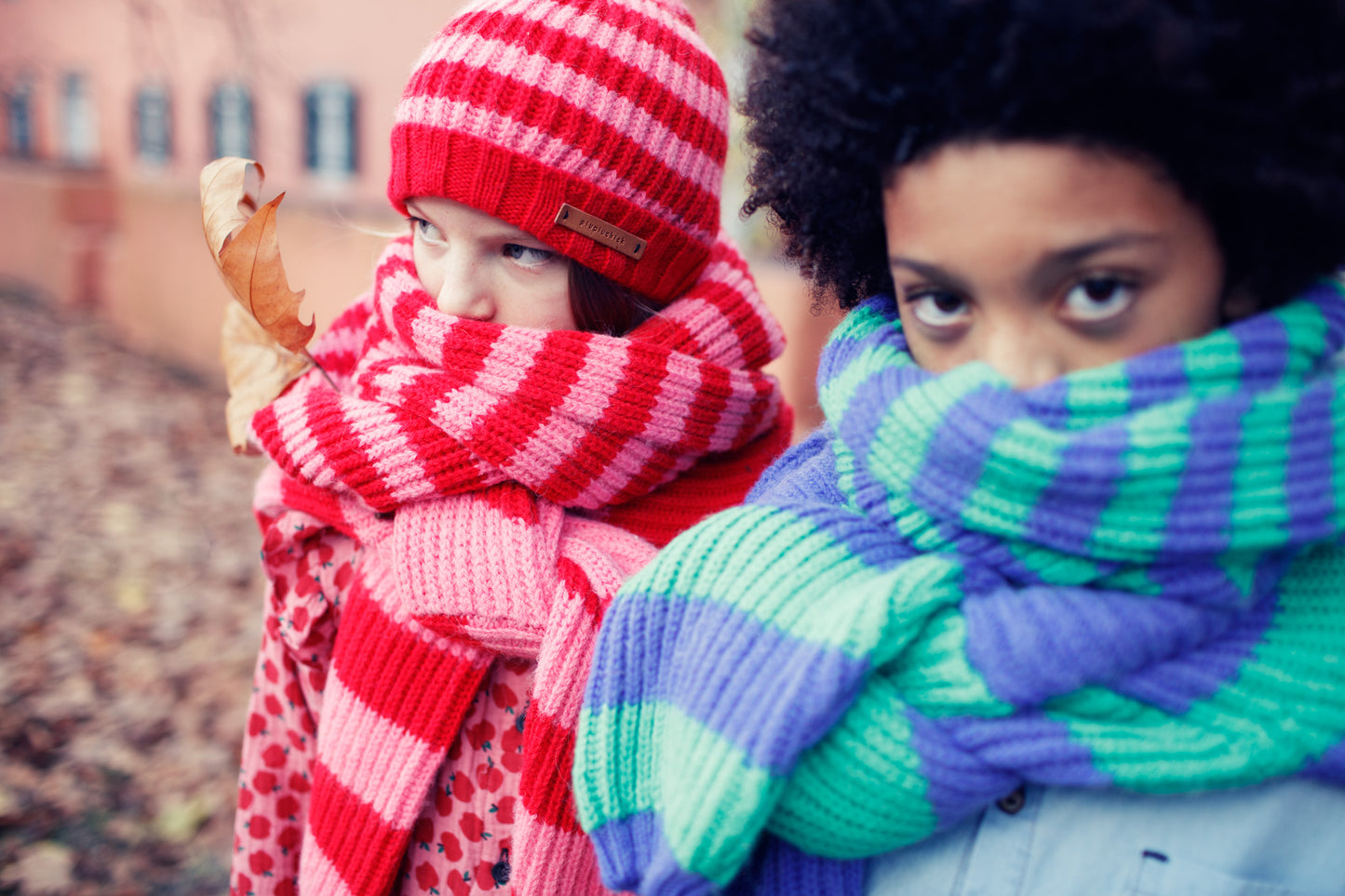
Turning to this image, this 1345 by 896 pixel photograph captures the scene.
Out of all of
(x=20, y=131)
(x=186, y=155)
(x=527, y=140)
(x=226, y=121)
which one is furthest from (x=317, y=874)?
(x=20, y=131)

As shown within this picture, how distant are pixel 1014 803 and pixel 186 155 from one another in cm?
1073

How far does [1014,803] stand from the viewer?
953 millimetres

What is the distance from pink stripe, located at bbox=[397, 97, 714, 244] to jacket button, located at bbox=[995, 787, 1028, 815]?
90cm

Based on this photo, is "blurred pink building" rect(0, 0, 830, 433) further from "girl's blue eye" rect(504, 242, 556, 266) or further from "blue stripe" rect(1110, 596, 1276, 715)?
"blue stripe" rect(1110, 596, 1276, 715)

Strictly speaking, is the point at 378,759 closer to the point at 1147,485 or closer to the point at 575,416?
the point at 575,416

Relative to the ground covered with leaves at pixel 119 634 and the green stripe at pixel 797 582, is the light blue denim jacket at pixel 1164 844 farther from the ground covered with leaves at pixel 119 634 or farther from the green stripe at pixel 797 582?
the ground covered with leaves at pixel 119 634

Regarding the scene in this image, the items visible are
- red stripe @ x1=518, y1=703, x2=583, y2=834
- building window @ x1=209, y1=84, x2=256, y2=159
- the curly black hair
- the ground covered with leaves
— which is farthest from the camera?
building window @ x1=209, y1=84, x2=256, y2=159

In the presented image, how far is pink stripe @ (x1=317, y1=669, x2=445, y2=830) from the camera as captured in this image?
135 cm

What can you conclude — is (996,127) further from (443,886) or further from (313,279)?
(313,279)

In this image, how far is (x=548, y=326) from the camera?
53.3 inches

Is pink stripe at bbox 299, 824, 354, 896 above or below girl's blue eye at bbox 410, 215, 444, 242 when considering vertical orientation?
below

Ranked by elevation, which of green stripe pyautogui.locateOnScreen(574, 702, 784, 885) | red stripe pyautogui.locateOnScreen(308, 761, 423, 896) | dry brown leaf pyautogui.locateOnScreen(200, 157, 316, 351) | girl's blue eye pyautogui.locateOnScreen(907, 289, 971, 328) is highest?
girl's blue eye pyautogui.locateOnScreen(907, 289, 971, 328)

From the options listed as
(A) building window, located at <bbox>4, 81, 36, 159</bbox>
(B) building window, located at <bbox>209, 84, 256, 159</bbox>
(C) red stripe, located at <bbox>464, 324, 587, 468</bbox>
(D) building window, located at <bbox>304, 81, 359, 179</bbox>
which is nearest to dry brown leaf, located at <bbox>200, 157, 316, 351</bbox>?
(C) red stripe, located at <bbox>464, 324, 587, 468</bbox>

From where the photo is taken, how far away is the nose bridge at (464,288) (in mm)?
1311
